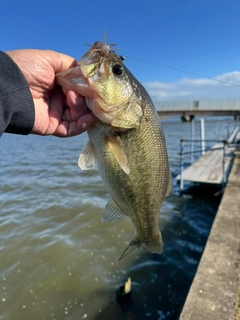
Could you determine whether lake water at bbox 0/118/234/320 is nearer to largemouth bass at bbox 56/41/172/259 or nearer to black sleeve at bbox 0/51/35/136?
largemouth bass at bbox 56/41/172/259

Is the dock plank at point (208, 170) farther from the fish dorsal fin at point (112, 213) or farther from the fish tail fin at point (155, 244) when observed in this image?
the fish dorsal fin at point (112, 213)

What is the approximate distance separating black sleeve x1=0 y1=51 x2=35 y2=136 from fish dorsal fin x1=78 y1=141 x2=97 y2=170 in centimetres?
54

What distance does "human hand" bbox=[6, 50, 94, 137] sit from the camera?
235 cm

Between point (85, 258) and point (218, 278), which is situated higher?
point (218, 278)

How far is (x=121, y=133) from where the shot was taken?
2285mm

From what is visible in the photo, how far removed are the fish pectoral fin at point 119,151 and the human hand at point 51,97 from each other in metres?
0.29

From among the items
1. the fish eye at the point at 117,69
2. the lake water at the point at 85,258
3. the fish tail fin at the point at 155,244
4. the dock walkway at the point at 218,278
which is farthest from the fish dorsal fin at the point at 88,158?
the lake water at the point at 85,258

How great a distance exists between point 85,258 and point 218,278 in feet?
11.7

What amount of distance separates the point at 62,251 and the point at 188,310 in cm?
424

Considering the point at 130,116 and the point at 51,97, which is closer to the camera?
the point at 130,116

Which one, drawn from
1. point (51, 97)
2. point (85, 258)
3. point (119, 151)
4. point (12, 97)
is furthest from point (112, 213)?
point (85, 258)

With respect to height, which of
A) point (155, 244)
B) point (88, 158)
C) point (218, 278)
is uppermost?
point (88, 158)

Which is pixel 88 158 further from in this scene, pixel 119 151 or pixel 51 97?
pixel 51 97

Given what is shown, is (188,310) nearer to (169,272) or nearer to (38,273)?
(169,272)
